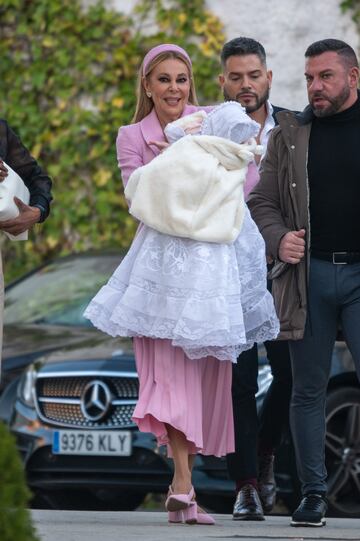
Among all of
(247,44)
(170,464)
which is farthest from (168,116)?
(170,464)

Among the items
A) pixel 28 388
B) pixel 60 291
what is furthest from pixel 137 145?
pixel 60 291

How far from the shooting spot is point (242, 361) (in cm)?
795

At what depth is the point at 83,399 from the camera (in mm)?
9781

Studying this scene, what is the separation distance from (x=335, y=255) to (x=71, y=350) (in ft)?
9.75

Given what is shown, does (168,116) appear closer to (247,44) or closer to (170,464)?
(247,44)

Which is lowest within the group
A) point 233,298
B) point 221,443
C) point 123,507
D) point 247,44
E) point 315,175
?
point 123,507

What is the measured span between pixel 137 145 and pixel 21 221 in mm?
781

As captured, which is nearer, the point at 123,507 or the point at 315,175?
the point at 315,175

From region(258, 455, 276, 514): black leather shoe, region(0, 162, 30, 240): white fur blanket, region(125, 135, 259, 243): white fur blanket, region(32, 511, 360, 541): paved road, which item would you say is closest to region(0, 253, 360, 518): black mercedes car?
region(258, 455, 276, 514): black leather shoe

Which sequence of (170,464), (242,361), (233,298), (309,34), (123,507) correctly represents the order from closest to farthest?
(233,298) → (242,361) → (170,464) → (123,507) → (309,34)

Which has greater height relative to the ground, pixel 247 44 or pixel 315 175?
pixel 247 44

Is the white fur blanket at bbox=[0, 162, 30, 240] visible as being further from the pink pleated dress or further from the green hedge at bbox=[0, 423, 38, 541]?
the green hedge at bbox=[0, 423, 38, 541]

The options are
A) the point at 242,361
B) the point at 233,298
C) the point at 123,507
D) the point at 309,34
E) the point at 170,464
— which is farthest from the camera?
the point at 309,34

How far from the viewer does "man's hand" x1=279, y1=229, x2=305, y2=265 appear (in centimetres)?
746
